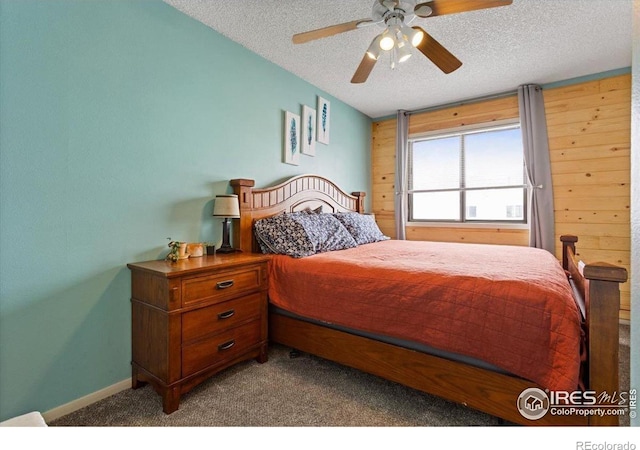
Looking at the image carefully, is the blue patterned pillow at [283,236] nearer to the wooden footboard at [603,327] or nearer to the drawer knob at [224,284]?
the drawer knob at [224,284]

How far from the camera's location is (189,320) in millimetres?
1688

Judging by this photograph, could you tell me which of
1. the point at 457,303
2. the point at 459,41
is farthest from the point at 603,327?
the point at 459,41

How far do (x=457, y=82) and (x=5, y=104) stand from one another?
360 cm

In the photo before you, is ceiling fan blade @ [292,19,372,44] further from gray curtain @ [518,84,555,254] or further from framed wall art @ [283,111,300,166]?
gray curtain @ [518,84,555,254]

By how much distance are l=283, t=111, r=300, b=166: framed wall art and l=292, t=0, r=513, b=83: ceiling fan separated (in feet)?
3.74

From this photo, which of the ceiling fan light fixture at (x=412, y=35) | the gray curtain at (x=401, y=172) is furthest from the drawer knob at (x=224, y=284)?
the gray curtain at (x=401, y=172)

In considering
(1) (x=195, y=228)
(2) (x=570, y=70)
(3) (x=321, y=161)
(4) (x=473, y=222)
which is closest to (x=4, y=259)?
(1) (x=195, y=228)

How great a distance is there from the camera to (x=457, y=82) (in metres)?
3.29

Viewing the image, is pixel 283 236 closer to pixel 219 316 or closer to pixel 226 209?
pixel 226 209

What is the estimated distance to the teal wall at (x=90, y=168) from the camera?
1488mm

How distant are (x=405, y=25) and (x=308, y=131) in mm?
1674

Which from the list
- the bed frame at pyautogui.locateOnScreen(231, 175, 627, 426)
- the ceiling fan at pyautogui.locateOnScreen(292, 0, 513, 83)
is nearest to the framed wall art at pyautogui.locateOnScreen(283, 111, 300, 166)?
the bed frame at pyautogui.locateOnScreen(231, 175, 627, 426)

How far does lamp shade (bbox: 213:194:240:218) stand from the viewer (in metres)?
2.27
